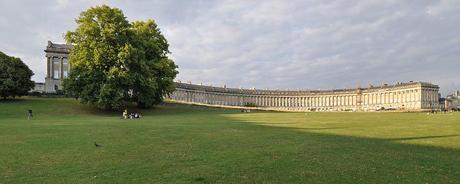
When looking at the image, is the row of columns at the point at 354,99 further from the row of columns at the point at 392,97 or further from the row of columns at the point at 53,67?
the row of columns at the point at 53,67

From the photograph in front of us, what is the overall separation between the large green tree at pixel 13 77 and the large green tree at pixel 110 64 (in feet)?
36.7

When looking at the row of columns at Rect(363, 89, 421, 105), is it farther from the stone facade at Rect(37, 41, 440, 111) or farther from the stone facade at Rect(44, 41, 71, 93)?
the stone facade at Rect(44, 41, 71, 93)

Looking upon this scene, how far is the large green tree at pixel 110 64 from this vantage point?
5303 centimetres

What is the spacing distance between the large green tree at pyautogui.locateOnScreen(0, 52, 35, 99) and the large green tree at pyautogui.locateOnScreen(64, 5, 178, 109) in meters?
11.2

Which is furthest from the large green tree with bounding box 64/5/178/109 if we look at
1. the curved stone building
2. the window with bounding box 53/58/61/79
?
the curved stone building

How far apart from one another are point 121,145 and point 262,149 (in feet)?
20.3

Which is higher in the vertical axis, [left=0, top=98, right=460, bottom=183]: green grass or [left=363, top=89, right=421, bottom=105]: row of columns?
[left=363, top=89, right=421, bottom=105]: row of columns

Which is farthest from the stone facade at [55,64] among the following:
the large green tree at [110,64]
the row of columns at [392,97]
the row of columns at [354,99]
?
the row of columns at [392,97]

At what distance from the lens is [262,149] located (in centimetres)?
1850

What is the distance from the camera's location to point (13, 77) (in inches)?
2430

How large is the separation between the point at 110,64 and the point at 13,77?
53.3 feet

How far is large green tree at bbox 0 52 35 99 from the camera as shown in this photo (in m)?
60.7

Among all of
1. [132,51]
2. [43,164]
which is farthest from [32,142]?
[132,51]

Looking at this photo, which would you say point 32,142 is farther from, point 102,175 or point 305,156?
point 305,156
